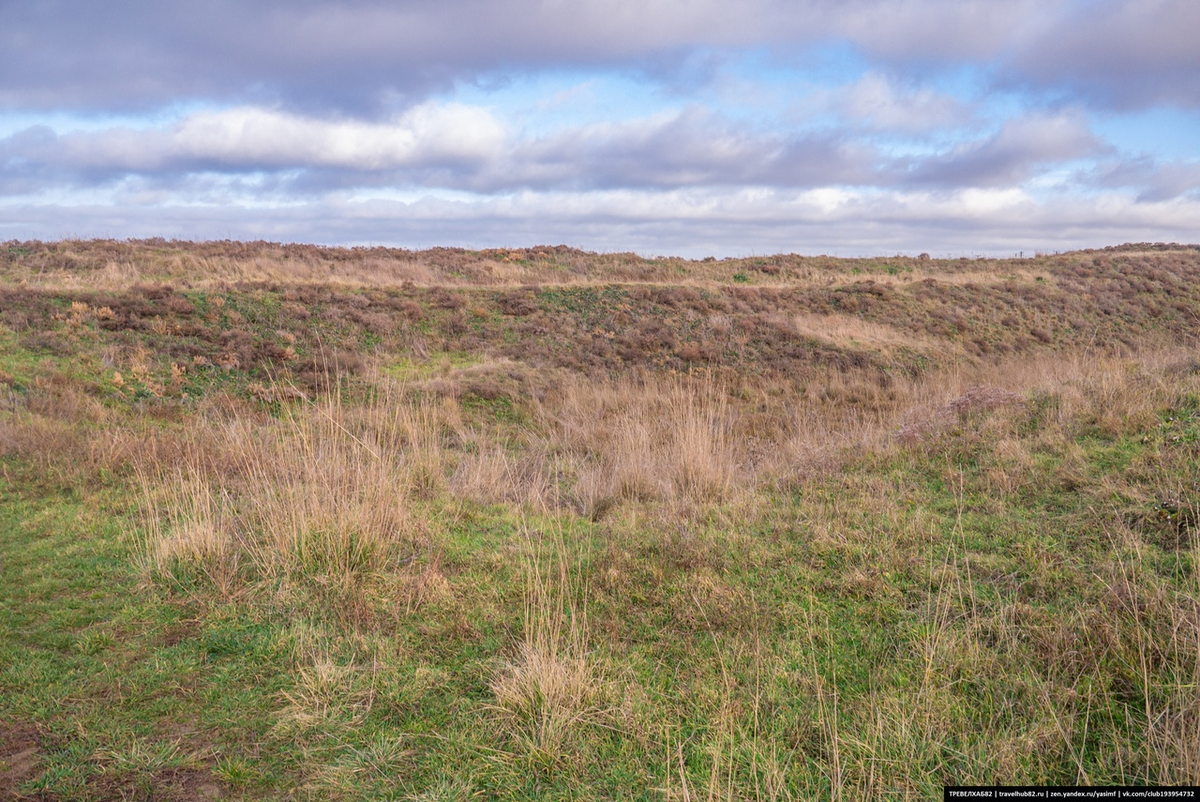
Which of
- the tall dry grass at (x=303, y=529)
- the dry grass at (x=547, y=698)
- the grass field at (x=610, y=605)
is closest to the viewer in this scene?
the grass field at (x=610, y=605)

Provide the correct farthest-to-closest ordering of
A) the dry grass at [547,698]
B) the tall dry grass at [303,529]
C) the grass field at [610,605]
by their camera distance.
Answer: the tall dry grass at [303,529] → the dry grass at [547,698] → the grass field at [610,605]

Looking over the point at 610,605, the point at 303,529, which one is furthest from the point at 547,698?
the point at 303,529

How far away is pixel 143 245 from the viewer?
2828 cm

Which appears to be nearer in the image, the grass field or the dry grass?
the grass field

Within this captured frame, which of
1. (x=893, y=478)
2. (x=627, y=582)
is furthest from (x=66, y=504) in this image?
(x=893, y=478)

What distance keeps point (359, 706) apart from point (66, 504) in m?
5.38

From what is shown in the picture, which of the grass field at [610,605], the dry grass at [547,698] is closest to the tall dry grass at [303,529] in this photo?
the grass field at [610,605]

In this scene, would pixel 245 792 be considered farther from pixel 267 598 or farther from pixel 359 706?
pixel 267 598

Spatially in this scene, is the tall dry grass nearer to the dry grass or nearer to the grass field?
the grass field

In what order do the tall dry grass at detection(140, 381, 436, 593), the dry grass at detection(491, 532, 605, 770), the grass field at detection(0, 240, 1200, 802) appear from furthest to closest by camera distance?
the tall dry grass at detection(140, 381, 436, 593)
the dry grass at detection(491, 532, 605, 770)
the grass field at detection(0, 240, 1200, 802)

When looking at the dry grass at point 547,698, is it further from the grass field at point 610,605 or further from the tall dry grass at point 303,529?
the tall dry grass at point 303,529

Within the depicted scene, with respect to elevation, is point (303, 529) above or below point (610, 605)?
above

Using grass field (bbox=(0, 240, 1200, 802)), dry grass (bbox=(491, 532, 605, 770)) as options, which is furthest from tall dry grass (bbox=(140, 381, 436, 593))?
dry grass (bbox=(491, 532, 605, 770))

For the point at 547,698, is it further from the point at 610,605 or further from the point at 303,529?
the point at 303,529
